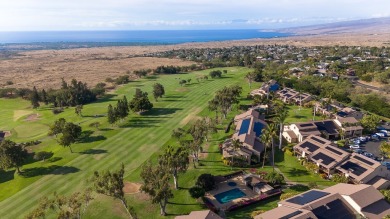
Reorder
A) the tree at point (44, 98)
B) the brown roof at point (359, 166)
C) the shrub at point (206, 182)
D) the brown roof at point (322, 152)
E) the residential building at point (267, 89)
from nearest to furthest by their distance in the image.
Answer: the shrub at point (206, 182)
the brown roof at point (359, 166)
the brown roof at point (322, 152)
the residential building at point (267, 89)
the tree at point (44, 98)

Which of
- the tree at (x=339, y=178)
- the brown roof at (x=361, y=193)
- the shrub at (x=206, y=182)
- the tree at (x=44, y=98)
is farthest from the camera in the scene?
the tree at (x=44, y=98)

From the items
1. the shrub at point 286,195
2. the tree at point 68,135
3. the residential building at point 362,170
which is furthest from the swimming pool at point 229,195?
the tree at point 68,135

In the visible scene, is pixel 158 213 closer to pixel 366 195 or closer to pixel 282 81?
pixel 366 195

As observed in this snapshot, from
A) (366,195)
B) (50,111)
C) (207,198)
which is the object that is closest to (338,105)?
(366,195)

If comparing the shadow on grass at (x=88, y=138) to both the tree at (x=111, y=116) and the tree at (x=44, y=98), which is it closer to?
the tree at (x=111, y=116)

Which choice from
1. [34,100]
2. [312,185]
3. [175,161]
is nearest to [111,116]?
[175,161]

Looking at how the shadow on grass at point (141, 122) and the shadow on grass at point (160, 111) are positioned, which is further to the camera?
the shadow on grass at point (160, 111)

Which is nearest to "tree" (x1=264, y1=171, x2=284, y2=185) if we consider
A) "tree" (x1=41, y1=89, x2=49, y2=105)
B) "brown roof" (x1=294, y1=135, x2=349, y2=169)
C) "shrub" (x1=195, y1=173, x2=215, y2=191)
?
"shrub" (x1=195, y1=173, x2=215, y2=191)
